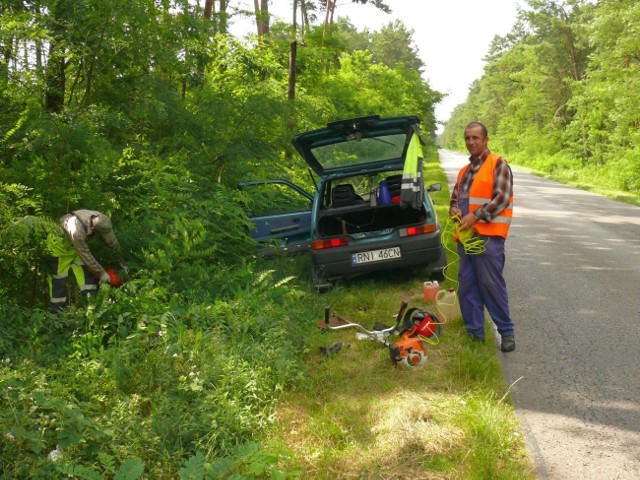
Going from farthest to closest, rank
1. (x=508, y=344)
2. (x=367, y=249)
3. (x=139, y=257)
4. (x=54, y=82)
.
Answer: (x=367, y=249) → (x=54, y=82) → (x=139, y=257) → (x=508, y=344)

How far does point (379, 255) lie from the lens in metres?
6.65

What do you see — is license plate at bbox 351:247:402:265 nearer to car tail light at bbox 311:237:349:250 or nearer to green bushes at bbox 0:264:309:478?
car tail light at bbox 311:237:349:250

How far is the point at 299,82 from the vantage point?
1398cm

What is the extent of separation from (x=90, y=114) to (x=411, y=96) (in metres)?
21.3

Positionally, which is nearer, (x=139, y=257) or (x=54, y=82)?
(x=139, y=257)

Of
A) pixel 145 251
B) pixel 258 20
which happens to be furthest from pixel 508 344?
pixel 258 20

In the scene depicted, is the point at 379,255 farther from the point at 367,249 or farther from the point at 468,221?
the point at 468,221

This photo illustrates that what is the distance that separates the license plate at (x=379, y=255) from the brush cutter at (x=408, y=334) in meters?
1.16

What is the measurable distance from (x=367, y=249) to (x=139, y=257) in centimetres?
261

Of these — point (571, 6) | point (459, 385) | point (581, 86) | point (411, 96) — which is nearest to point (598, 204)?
point (411, 96)

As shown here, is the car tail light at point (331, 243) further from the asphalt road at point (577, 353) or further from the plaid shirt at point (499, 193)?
the plaid shirt at point (499, 193)

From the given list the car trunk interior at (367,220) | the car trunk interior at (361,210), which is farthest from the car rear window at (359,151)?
the car trunk interior at (367,220)

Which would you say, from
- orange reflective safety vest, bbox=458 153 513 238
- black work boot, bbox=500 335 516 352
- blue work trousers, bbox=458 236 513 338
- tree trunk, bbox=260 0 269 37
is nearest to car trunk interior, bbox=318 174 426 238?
blue work trousers, bbox=458 236 513 338

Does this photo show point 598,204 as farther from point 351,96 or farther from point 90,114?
point 90,114
